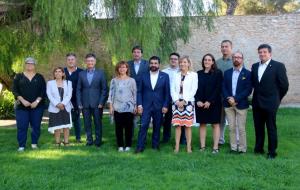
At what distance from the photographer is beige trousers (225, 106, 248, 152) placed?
286 inches

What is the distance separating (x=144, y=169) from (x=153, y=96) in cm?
154

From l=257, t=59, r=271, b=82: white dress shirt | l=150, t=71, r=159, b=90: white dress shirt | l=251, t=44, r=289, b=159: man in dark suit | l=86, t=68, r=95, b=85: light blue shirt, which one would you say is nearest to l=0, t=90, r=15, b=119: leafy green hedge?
l=86, t=68, r=95, b=85: light blue shirt

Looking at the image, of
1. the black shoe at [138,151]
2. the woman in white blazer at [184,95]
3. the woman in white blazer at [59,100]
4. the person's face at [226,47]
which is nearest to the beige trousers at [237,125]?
the woman in white blazer at [184,95]

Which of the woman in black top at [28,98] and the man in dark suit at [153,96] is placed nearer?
the man in dark suit at [153,96]

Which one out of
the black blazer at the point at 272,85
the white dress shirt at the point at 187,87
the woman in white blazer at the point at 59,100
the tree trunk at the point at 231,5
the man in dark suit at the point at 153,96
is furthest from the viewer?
the tree trunk at the point at 231,5

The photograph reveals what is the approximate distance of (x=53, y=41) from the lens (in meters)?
8.67

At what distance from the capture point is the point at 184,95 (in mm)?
7270

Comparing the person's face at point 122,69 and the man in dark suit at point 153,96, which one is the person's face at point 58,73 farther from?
the man in dark suit at point 153,96

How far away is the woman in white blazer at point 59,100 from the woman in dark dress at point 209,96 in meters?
2.28

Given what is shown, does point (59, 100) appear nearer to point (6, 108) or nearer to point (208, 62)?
point (208, 62)

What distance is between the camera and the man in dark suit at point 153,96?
24.2 feet

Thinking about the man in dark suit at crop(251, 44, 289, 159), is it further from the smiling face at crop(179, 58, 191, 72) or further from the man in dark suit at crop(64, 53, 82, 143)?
the man in dark suit at crop(64, 53, 82, 143)

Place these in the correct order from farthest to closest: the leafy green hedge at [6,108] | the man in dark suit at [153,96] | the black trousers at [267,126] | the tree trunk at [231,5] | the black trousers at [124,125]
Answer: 1. the tree trunk at [231,5]
2. the leafy green hedge at [6,108]
3. the black trousers at [124,125]
4. the man in dark suit at [153,96]
5. the black trousers at [267,126]

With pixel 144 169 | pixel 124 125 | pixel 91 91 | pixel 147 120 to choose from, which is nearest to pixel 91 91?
pixel 91 91
